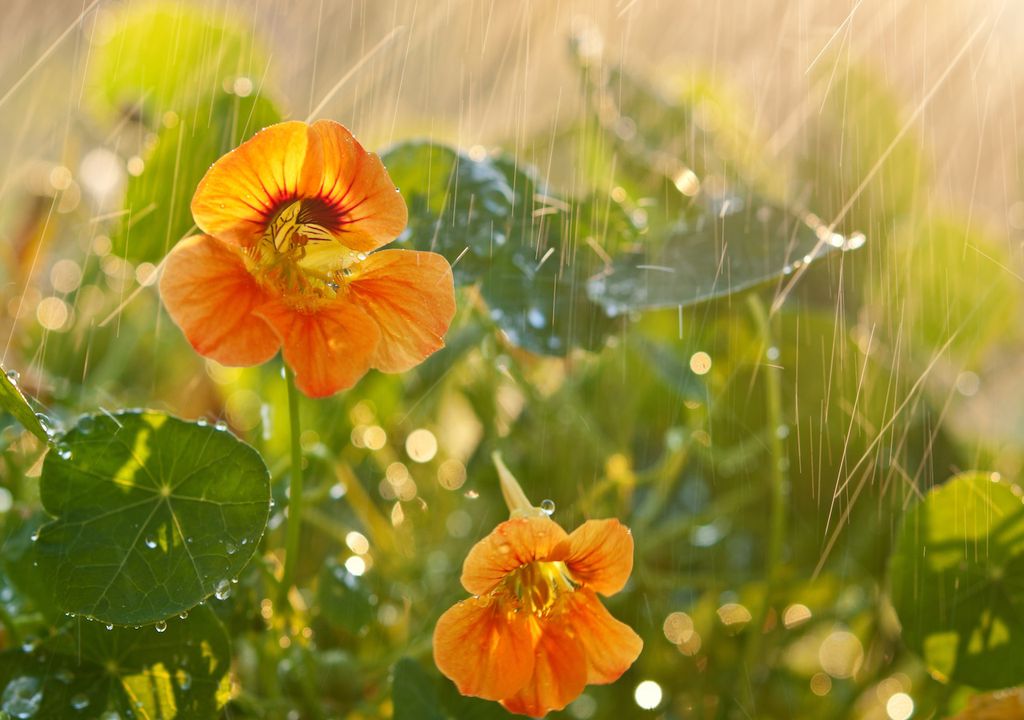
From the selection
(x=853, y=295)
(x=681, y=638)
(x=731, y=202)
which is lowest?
(x=681, y=638)

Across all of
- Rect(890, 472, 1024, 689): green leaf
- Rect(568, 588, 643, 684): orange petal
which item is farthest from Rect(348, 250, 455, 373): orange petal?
Rect(890, 472, 1024, 689): green leaf

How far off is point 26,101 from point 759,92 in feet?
2.46

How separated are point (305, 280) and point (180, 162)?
0.14 meters

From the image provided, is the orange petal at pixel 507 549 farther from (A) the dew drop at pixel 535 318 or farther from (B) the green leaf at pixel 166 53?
(B) the green leaf at pixel 166 53

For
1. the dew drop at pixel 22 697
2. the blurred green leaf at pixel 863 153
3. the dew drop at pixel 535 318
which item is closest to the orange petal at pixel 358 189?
the dew drop at pixel 535 318

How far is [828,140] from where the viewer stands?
2.54ft

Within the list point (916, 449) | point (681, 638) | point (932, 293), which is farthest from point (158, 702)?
point (932, 293)

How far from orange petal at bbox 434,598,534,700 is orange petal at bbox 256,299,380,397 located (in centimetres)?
10

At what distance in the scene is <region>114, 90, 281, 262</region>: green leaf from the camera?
0.47 meters

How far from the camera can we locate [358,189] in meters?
0.34

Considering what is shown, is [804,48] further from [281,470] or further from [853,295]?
[281,470]

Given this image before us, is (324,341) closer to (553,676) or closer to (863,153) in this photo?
(553,676)

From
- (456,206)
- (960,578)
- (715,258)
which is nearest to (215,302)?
(456,206)

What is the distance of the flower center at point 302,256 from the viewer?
37cm
